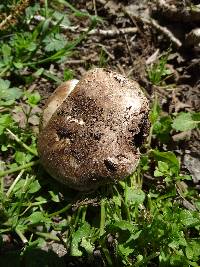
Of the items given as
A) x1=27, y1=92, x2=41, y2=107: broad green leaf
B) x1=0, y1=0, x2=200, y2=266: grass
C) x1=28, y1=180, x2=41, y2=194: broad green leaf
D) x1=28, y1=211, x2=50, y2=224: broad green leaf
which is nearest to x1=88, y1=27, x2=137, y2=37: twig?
x1=0, y1=0, x2=200, y2=266: grass

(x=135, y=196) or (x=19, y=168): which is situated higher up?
(x=19, y=168)

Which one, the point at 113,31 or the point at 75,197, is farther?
the point at 113,31

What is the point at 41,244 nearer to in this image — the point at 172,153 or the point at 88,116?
the point at 88,116

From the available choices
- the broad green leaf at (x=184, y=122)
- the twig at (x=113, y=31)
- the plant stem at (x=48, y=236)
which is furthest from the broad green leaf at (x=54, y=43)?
the plant stem at (x=48, y=236)

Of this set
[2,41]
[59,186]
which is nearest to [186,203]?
[59,186]

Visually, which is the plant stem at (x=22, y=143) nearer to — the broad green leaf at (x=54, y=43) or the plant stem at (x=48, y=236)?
the plant stem at (x=48, y=236)

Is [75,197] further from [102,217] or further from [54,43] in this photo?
[54,43]

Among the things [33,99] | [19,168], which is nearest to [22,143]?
[19,168]

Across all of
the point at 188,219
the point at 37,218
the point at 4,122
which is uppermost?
the point at 4,122
